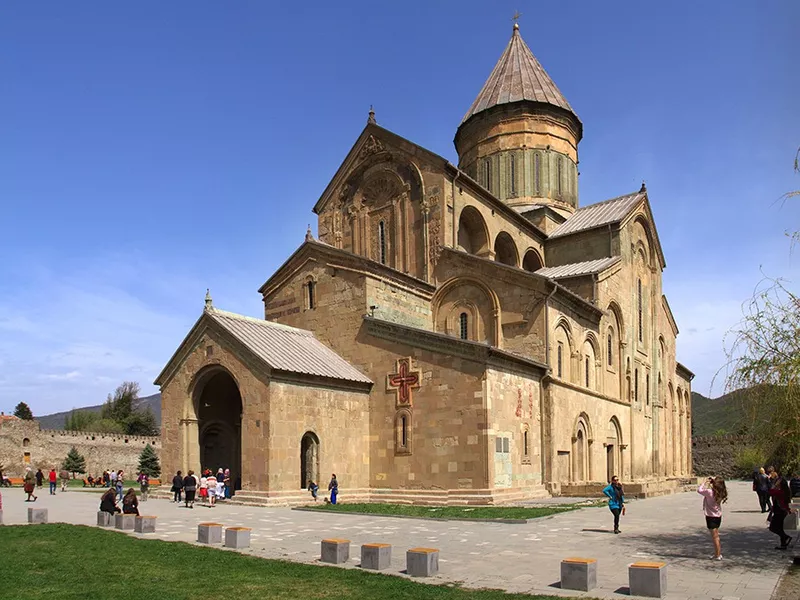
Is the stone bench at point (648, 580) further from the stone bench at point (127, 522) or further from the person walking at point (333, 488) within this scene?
the person walking at point (333, 488)

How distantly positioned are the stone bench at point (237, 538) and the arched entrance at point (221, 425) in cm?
1246

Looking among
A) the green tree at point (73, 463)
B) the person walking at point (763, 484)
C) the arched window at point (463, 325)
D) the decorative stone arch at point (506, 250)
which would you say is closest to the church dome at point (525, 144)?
the decorative stone arch at point (506, 250)

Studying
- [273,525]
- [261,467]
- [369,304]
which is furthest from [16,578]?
[369,304]

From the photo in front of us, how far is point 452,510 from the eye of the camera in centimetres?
1959

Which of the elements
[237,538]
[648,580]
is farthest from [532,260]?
[648,580]

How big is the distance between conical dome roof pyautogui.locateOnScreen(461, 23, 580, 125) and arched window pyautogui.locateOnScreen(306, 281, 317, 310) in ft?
50.7

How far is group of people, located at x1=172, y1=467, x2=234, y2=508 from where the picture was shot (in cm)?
2041

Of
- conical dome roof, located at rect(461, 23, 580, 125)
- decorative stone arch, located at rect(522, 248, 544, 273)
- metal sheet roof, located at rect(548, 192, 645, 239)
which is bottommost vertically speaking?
decorative stone arch, located at rect(522, 248, 544, 273)

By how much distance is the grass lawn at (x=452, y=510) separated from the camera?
17.6 m

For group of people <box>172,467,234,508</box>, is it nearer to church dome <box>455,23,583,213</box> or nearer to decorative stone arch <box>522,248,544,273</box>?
decorative stone arch <box>522,248,544,273</box>

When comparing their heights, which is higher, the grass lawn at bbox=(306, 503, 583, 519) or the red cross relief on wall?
the red cross relief on wall

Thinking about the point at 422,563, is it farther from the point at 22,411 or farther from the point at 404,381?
the point at 22,411

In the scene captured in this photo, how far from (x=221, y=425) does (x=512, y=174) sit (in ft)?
62.1

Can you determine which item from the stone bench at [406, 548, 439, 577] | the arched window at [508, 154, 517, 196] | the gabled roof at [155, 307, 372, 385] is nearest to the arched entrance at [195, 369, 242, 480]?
the gabled roof at [155, 307, 372, 385]
